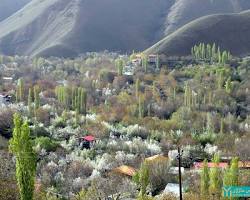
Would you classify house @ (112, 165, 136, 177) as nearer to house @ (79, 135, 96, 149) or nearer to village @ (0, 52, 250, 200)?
village @ (0, 52, 250, 200)

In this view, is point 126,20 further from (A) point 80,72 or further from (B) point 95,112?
(B) point 95,112

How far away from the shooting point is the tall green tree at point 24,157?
29.4m

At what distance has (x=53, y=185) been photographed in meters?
44.5

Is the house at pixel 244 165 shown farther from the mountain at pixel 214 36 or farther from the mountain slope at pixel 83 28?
the mountain slope at pixel 83 28

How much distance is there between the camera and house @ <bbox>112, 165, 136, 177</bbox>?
47.3m

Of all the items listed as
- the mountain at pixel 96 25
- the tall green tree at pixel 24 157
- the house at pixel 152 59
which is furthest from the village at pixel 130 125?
the mountain at pixel 96 25

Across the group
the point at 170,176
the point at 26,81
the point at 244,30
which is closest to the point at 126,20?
the point at 244,30

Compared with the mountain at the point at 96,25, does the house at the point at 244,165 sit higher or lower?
lower

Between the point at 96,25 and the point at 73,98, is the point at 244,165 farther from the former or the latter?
the point at 96,25

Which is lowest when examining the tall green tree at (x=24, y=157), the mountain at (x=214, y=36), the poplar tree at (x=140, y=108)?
the poplar tree at (x=140, y=108)

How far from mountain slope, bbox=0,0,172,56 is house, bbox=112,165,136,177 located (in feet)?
367

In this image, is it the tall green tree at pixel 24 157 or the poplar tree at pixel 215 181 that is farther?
the poplar tree at pixel 215 181

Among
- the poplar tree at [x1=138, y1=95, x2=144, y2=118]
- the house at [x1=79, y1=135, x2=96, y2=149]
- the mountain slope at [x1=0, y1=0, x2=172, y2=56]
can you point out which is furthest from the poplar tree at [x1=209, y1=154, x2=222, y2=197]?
the mountain slope at [x1=0, y1=0, x2=172, y2=56]

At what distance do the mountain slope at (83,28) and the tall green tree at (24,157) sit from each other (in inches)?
5105
